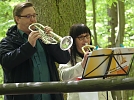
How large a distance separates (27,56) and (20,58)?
0.19 feet

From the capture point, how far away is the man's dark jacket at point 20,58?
275 centimetres

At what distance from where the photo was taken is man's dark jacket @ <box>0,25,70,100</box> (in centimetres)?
275

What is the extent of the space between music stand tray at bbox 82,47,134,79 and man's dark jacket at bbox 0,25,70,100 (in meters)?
0.46

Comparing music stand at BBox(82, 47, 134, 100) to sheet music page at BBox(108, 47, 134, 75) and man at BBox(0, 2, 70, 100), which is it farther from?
man at BBox(0, 2, 70, 100)

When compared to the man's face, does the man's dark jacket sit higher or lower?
lower

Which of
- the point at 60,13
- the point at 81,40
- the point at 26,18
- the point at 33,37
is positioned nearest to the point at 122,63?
the point at 81,40

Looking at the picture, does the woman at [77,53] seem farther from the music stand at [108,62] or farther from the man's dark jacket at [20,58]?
the music stand at [108,62]

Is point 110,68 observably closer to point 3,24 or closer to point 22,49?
point 22,49

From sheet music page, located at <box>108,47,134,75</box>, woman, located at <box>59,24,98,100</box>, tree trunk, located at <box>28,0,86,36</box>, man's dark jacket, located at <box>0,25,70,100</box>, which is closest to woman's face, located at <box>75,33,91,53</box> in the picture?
woman, located at <box>59,24,98,100</box>

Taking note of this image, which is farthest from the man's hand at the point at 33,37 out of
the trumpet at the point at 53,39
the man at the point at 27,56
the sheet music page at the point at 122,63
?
the sheet music page at the point at 122,63

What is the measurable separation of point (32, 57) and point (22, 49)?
0.18 meters

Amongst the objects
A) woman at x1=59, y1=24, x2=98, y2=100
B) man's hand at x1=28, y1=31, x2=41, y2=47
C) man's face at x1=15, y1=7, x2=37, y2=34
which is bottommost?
woman at x1=59, y1=24, x2=98, y2=100

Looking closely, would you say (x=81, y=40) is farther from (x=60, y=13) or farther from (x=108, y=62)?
(x=60, y=13)

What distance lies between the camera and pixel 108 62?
2.63 metres
